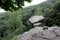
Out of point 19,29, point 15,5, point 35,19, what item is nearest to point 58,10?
point 35,19

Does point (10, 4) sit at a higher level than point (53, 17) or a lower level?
higher

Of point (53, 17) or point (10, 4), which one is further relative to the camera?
point (53, 17)

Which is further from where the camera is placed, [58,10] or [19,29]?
[19,29]

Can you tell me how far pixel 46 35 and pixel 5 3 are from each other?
7314 millimetres

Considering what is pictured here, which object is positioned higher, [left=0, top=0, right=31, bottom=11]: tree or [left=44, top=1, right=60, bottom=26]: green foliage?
[left=0, top=0, right=31, bottom=11]: tree

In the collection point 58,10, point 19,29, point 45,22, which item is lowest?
point 19,29

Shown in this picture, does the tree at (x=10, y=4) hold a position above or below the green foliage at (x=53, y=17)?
above

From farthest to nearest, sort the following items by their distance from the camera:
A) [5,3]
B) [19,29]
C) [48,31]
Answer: [19,29] < [48,31] < [5,3]

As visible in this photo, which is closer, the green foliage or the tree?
the tree

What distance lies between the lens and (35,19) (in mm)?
18953

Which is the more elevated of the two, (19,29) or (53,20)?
(53,20)

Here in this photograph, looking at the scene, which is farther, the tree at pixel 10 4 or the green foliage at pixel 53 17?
the green foliage at pixel 53 17

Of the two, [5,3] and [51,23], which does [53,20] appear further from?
[5,3]

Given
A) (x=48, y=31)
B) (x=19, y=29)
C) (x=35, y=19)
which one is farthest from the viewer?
(x=19, y=29)
